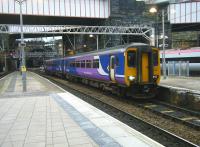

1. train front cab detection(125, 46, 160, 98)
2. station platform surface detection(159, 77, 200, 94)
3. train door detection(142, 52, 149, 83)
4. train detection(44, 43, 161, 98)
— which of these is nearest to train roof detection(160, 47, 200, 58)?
station platform surface detection(159, 77, 200, 94)

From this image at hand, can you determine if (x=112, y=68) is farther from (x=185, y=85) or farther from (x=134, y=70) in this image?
(x=185, y=85)

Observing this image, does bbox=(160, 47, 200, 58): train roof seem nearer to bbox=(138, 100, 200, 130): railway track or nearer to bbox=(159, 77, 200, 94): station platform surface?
bbox=(159, 77, 200, 94): station platform surface

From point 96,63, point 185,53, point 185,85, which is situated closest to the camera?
point 185,85

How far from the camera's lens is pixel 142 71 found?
1839 centimetres

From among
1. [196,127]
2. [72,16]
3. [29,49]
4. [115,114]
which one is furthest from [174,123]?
[29,49]

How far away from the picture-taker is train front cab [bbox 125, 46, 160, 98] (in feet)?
59.4

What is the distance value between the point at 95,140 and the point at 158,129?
3208 millimetres

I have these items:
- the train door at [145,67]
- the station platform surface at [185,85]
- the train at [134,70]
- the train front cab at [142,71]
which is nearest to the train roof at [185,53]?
the station platform surface at [185,85]

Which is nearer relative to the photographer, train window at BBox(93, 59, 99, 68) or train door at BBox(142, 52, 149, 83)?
train door at BBox(142, 52, 149, 83)

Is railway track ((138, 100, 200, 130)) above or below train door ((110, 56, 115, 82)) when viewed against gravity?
below

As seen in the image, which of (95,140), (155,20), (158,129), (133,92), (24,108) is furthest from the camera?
(155,20)

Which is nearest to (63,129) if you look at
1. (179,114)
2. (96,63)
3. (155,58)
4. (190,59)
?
(179,114)

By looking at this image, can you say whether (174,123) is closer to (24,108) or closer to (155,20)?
(24,108)

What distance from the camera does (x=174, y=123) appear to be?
1272 centimetres
